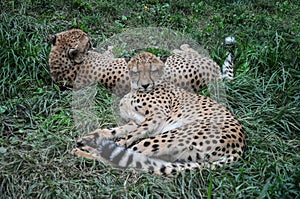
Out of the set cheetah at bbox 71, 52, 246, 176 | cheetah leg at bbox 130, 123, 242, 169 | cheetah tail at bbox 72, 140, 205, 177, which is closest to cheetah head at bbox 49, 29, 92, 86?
cheetah at bbox 71, 52, 246, 176

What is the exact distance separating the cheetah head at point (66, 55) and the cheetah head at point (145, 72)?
3.07 ft

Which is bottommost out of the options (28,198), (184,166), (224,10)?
(28,198)

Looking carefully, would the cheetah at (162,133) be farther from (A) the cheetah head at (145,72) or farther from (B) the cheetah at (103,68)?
(B) the cheetah at (103,68)

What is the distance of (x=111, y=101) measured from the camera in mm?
4996

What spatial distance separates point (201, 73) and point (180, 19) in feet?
5.75

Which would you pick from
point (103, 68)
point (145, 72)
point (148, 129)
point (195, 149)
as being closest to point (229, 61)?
point (145, 72)

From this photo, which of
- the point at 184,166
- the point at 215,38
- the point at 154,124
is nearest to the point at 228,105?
the point at 154,124

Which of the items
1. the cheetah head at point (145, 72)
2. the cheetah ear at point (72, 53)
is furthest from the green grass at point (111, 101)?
the cheetah head at point (145, 72)

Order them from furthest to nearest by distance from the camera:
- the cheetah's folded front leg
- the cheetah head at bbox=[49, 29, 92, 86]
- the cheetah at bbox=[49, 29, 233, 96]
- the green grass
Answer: the cheetah head at bbox=[49, 29, 92, 86], the cheetah at bbox=[49, 29, 233, 96], the cheetah's folded front leg, the green grass

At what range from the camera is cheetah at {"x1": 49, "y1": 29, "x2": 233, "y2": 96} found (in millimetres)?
5113

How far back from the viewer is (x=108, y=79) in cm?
522

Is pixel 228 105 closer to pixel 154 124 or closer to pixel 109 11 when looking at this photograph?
pixel 154 124

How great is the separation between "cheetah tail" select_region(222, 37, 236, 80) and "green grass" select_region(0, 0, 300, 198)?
8 centimetres

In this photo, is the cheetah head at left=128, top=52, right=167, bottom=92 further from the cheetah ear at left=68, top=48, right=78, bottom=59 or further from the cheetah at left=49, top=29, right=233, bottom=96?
the cheetah ear at left=68, top=48, right=78, bottom=59
